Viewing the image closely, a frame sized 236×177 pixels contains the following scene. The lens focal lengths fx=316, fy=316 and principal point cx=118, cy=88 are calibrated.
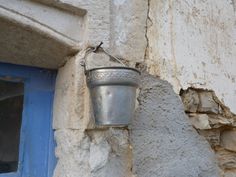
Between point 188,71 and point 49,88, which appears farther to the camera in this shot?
point 188,71

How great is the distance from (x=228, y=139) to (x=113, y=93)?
2.84 feet

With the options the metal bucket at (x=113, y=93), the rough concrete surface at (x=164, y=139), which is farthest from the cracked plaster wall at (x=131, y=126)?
the metal bucket at (x=113, y=93)

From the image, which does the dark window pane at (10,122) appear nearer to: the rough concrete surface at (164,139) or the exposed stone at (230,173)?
the rough concrete surface at (164,139)

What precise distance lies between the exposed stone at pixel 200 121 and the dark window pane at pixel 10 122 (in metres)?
0.76

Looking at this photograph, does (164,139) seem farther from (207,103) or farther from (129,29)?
(129,29)

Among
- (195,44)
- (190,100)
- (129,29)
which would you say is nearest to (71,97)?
(129,29)

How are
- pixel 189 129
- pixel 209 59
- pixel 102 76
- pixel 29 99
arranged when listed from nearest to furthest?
1. pixel 102 76
2. pixel 29 99
3. pixel 189 129
4. pixel 209 59

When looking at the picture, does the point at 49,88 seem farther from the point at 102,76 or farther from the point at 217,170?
the point at 217,170

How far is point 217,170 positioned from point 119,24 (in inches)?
32.1

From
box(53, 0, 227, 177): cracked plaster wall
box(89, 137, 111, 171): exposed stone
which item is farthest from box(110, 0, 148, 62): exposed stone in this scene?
box(89, 137, 111, 171): exposed stone

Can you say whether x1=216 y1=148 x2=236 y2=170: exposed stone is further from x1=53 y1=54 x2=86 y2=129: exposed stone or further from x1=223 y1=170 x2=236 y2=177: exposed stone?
x1=53 y1=54 x2=86 y2=129: exposed stone

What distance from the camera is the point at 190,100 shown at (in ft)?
4.81

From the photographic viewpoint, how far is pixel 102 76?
1026 millimetres

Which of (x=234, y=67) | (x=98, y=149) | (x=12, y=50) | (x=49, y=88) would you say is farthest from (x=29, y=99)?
(x=234, y=67)
